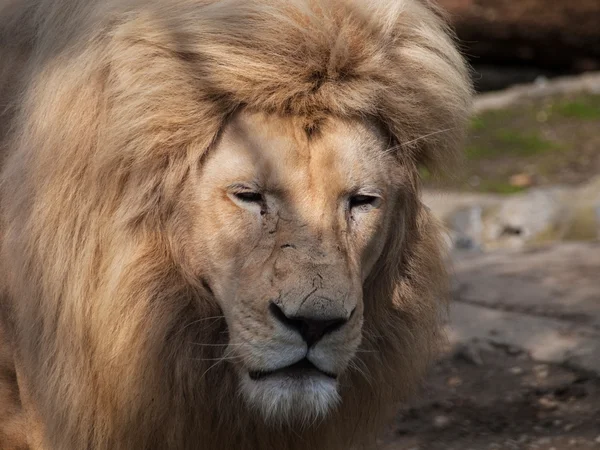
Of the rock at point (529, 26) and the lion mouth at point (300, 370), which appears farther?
the rock at point (529, 26)

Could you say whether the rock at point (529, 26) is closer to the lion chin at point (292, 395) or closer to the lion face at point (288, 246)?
the lion face at point (288, 246)

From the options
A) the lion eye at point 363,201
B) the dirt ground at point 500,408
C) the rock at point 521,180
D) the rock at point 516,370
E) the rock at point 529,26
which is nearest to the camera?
the lion eye at point 363,201

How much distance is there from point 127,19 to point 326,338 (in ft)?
3.28

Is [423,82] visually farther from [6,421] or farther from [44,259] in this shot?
[6,421]

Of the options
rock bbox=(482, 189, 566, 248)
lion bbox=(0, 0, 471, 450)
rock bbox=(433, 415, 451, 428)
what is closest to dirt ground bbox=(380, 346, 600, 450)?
rock bbox=(433, 415, 451, 428)

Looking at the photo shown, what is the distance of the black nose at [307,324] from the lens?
2.69m

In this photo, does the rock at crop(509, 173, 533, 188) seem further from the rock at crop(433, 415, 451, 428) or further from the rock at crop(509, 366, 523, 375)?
the rock at crop(433, 415, 451, 428)

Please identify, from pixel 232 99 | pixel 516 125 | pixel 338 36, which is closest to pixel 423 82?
pixel 338 36

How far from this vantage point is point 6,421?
3.32 m

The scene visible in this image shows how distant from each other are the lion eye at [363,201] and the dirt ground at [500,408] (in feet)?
5.61

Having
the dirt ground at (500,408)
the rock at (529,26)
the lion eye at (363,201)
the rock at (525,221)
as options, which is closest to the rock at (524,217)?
the rock at (525,221)

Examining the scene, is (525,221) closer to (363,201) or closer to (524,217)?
(524,217)

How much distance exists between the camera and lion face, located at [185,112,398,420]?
2.74 m

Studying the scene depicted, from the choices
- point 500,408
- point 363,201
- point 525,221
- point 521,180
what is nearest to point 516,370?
point 500,408
